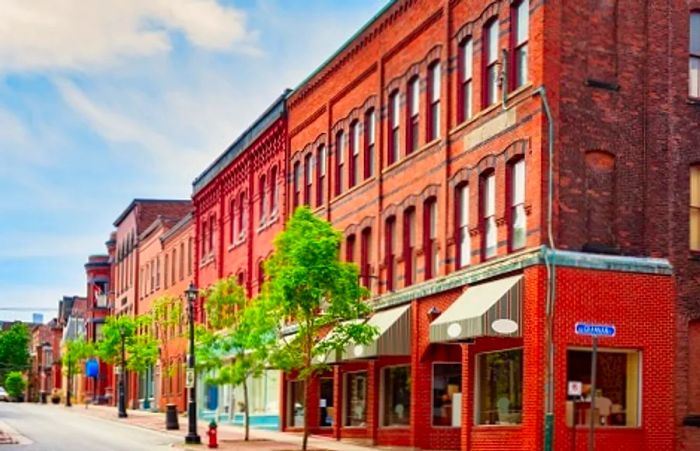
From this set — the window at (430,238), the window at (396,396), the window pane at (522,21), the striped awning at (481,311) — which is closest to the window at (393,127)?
the window at (430,238)

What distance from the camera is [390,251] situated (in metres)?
39.9

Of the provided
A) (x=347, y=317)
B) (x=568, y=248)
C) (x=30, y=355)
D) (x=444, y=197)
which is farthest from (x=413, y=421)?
(x=30, y=355)

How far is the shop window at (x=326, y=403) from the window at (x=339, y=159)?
677 centimetres

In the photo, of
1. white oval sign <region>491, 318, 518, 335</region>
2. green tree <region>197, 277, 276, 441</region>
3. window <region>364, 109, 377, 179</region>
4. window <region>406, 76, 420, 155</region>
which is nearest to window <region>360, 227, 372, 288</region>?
window <region>364, 109, 377, 179</region>

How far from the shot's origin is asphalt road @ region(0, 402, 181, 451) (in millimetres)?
38094

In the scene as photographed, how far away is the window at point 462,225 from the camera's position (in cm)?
3403

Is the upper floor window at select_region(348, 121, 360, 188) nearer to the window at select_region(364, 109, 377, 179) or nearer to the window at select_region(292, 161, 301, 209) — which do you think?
the window at select_region(364, 109, 377, 179)

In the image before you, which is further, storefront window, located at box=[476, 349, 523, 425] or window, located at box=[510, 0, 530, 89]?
window, located at box=[510, 0, 530, 89]

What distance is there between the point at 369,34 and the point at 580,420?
676 inches

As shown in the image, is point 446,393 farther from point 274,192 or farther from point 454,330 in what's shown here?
point 274,192

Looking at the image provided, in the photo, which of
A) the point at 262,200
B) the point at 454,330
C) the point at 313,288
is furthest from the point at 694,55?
the point at 262,200

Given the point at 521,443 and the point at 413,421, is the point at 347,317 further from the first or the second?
the point at 521,443

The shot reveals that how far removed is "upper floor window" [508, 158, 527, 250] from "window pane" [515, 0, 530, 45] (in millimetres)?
2988

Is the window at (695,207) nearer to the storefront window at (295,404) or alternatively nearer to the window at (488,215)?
the window at (488,215)
